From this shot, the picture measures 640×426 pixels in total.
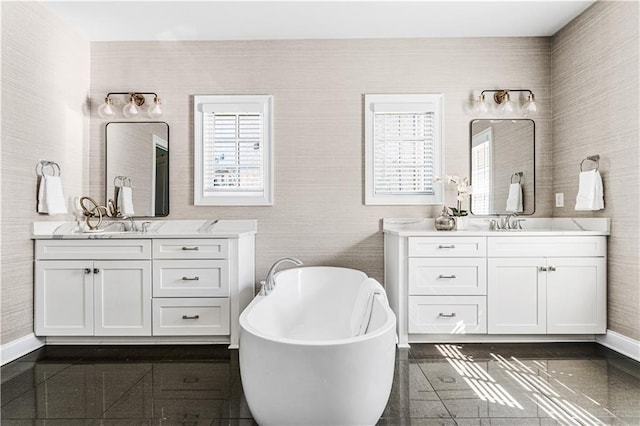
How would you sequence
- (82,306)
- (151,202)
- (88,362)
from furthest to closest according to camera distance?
(151,202)
(82,306)
(88,362)

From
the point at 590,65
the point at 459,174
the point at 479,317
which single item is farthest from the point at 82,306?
the point at 590,65

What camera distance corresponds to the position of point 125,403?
2.01 metres

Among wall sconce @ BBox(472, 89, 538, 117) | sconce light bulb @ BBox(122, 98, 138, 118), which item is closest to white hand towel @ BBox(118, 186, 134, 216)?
sconce light bulb @ BBox(122, 98, 138, 118)

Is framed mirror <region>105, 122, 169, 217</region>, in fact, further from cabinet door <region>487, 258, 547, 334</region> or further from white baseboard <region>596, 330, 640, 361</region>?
white baseboard <region>596, 330, 640, 361</region>

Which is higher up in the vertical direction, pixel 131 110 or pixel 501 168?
pixel 131 110

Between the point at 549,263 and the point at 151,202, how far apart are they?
10.7 feet

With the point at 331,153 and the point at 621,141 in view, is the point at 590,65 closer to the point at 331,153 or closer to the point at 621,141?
the point at 621,141

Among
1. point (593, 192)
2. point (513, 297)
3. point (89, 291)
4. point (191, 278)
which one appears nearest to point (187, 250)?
point (191, 278)

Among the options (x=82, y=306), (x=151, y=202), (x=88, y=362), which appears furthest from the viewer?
(x=151, y=202)

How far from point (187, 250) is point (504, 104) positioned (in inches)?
115

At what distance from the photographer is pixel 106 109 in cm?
337

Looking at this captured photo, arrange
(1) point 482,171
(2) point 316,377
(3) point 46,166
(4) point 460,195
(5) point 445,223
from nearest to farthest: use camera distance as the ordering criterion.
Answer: (2) point 316,377 → (3) point 46,166 → (5) point 445,223 → (4) point 460,195 → (1) point 482,171

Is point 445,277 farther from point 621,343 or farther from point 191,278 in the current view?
point 191,278

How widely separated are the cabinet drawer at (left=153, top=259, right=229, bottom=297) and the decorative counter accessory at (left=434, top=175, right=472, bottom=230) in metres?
1.94
